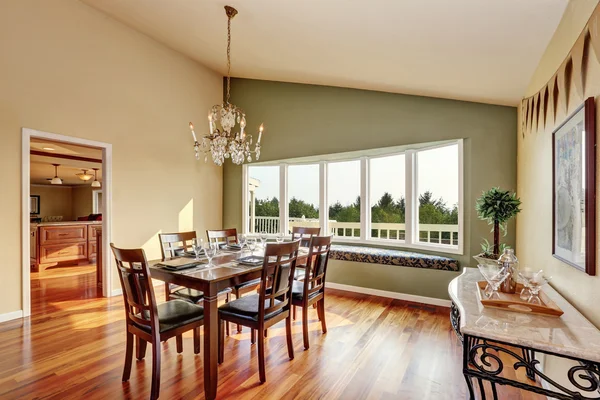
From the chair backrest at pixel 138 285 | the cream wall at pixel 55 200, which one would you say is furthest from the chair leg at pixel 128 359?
the cream wall at pixel 55 200

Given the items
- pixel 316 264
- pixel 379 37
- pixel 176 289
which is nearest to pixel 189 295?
pixel 176 289

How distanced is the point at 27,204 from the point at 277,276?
3249mm

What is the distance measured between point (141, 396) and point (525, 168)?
12.2 ft

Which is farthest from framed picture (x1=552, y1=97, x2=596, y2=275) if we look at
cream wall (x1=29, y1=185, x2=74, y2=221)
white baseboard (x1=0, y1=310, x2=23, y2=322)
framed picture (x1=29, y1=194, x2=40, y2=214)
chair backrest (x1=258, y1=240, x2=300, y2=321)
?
cream wall (x1=29, y1=185, x2=74, y2=221)

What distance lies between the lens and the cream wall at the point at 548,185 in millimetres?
1438

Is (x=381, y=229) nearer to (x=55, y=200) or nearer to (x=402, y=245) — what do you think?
(x=402, y=245)

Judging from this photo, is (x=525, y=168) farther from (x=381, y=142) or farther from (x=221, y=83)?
(x=221, y=83)

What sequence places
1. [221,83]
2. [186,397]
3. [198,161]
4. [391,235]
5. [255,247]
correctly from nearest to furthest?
[186,397]
[255,247]
[391,235]
[198,161]
[221,83]

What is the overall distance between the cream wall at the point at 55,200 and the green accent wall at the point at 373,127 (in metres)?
8.20

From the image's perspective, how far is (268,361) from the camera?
8.07ft

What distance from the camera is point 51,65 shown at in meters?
3.66

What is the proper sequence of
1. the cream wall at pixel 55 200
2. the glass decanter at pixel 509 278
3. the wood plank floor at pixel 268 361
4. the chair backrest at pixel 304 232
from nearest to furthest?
the glass decanter at pixel 509 278 → the wood plank floor at pixel 268 361 → the chair backrest at pixel 304 232 → the cream wall at pixel 55 200

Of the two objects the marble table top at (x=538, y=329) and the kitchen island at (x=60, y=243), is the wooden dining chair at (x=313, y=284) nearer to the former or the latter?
the marble table top at (x=538, y=329)

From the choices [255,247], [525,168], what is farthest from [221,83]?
[525,168]
